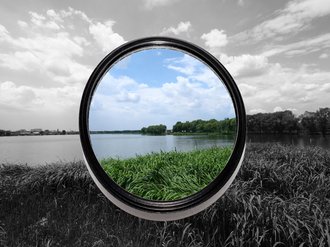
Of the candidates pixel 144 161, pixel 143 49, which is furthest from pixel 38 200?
pixel 143 49

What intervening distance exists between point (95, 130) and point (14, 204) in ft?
5.92

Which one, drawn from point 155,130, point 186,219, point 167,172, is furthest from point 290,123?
point 155,130

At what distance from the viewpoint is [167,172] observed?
381 centimetres

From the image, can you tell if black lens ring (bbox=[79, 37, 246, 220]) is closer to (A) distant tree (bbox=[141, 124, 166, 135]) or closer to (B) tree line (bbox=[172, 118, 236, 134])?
(B) tree line (bbox=[172, 118, 236, 134])

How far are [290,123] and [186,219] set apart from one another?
4.24m

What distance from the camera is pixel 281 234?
2.54 meters

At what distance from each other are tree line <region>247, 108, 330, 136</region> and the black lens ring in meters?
1.84

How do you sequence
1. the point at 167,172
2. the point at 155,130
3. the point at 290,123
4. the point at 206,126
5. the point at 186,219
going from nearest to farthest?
the point at 155,130 < the point at 206,126 < the point at 186,219 < the point at 167,172 < the point at 290,123

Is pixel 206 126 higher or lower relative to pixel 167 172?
higher

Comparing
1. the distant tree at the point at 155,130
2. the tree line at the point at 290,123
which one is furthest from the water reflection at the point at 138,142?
the tree line at the point at 290,123

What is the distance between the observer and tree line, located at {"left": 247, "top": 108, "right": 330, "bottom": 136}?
5035 mm

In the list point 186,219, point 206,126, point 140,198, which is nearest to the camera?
point 140,198

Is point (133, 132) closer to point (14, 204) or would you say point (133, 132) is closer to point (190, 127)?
point (190, 127)

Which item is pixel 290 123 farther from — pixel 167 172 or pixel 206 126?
pixel 206 126
